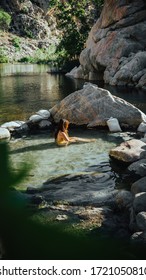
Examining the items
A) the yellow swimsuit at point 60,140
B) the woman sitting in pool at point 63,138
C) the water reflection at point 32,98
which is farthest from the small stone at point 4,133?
the water reflection at point 32,98

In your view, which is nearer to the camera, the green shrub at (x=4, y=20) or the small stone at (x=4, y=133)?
the small stone at (x=4, y=133)

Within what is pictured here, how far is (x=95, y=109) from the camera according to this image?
65.9ft

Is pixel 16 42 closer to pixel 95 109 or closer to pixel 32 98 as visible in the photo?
pixel 32 98

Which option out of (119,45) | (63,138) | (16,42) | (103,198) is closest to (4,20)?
(16,42)

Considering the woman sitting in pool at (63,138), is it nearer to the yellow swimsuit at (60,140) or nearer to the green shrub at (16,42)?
the yellow swimsuit at (60,140)

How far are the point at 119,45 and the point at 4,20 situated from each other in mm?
73649

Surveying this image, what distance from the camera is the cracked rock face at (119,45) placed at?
4072 cm

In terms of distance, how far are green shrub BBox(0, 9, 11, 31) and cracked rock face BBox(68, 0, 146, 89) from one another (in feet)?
216

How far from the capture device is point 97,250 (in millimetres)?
8391

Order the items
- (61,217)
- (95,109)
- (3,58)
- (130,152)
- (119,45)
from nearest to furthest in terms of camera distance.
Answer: (61,217)
(130,152)
(95,109)
(119,45)
(3,58)

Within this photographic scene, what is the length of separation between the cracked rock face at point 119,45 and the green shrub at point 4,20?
65764 mm

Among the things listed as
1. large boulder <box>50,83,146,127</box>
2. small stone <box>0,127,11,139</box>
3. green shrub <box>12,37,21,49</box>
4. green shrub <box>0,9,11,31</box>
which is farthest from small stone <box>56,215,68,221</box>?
green shrub <box>0,9,11,31</box>

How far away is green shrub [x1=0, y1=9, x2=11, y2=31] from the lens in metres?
110

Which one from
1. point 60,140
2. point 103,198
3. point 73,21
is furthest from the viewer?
point 73,21
